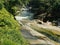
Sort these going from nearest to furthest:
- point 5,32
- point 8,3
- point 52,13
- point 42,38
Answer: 1. point 5,32
2. point 42,38
3. point 8,3
4. point 52,13

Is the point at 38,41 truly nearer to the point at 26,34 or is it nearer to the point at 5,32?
the point at 26,34

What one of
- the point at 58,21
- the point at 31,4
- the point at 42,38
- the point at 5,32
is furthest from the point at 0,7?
the point at 31,4

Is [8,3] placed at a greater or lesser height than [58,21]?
greater

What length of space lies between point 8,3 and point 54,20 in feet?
62.5

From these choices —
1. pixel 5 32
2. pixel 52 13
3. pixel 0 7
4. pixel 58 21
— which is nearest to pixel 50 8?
pixel 52 13

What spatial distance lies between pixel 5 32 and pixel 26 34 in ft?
50.0

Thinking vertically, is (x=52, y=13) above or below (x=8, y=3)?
below

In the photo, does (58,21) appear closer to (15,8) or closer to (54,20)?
(54,20)

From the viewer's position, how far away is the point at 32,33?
40.2 m

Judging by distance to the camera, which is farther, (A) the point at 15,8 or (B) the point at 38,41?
(A) the point at 15,8

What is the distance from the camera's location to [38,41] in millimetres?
34562

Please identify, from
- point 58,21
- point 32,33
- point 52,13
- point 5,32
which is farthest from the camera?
point 52,13

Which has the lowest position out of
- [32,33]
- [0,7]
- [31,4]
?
[31,4]

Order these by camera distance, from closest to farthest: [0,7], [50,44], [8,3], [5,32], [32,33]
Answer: [5,32]
[50,44]
[32,33]
[0,7]
[8,3]
